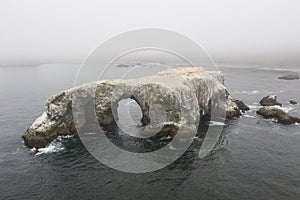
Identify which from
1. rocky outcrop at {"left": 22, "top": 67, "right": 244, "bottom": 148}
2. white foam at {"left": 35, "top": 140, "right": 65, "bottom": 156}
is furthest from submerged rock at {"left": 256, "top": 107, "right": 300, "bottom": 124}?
white foam at {"left": 35, "top": 140, "right": 65, "bottom": 156}

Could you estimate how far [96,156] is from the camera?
56719 mm

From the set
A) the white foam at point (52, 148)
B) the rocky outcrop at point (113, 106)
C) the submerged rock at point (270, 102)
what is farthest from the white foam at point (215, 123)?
the white foam at point (52, 148)

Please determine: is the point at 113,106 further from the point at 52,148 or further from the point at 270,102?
the point at 270,102

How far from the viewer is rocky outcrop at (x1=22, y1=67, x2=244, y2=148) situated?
65375 mm

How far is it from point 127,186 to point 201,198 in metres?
11.8

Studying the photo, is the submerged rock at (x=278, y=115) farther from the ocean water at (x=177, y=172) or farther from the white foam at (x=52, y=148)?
the white foam at (x=52, y=148)

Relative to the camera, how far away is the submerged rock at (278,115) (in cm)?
7538

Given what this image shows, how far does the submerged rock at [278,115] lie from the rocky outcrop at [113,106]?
1803 cm

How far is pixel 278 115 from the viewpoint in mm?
78438

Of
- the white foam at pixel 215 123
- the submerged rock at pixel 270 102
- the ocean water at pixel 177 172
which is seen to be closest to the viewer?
the ocean water at pixel 177 172

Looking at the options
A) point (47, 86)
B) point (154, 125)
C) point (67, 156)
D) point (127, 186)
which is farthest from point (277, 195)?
point (47, 86)

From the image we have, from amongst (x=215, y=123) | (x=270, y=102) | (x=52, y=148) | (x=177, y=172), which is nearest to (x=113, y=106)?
(x=52, y=148)

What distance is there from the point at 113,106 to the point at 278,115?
45.3 metres

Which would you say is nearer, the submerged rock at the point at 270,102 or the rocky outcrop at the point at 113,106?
the rocky outcrop at the point at 113,106
